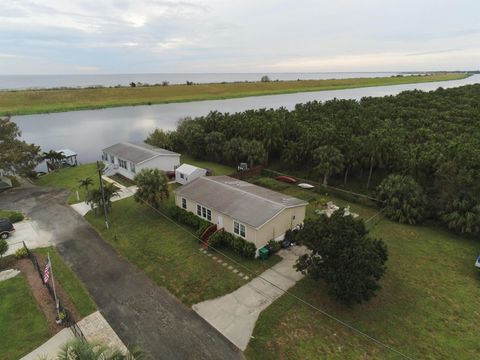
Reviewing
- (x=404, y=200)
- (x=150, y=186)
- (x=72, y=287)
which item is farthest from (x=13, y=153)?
(x=404, y=200)

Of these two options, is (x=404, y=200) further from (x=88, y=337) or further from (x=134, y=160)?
(x=134, y=160)

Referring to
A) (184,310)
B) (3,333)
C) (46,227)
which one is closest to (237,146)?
(46,227)

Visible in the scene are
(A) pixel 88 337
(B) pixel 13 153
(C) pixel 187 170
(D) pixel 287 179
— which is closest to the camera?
(A) pixel 88 337

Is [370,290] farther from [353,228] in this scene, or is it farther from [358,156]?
[358,156]

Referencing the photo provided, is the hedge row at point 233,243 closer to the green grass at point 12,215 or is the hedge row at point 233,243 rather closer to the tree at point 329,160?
the tree at point 329,160

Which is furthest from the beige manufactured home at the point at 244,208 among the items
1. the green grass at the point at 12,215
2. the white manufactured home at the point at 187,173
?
the green grass at the point at 12,215

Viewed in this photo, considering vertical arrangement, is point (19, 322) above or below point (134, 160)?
below
